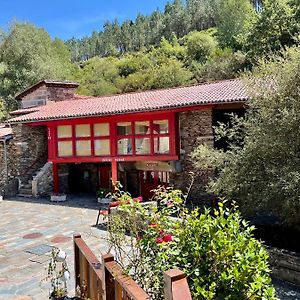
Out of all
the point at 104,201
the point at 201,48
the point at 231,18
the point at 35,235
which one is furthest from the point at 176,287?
the point at 231,18

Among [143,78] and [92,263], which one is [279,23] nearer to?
[143,78]

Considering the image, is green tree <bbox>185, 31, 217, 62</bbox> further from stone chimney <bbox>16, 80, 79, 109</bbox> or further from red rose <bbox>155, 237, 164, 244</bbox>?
red rose <bbox>155, 237, 164, 244</bbox>

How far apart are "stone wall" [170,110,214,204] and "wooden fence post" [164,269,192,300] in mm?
10273

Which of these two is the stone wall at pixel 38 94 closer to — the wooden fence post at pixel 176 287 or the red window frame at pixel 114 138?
the red window frame at pixel 114 138

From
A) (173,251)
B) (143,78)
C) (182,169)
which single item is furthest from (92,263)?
(143,78)

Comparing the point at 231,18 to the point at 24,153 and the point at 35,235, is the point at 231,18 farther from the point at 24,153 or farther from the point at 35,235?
the point at 35,235

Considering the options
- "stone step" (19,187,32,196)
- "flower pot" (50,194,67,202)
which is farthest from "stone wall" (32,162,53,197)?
"flower pot" (50,194,67,202)

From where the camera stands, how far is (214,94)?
13.0 meters

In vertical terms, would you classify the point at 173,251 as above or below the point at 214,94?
below

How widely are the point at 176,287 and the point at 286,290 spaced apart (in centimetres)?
508

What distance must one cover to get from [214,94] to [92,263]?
10.0 metres

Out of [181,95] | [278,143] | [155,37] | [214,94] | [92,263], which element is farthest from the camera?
[155,37]

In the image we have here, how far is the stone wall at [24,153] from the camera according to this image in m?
17.3

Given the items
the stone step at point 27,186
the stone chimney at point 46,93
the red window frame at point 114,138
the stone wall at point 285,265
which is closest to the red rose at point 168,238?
the stone wall at point 285,265
